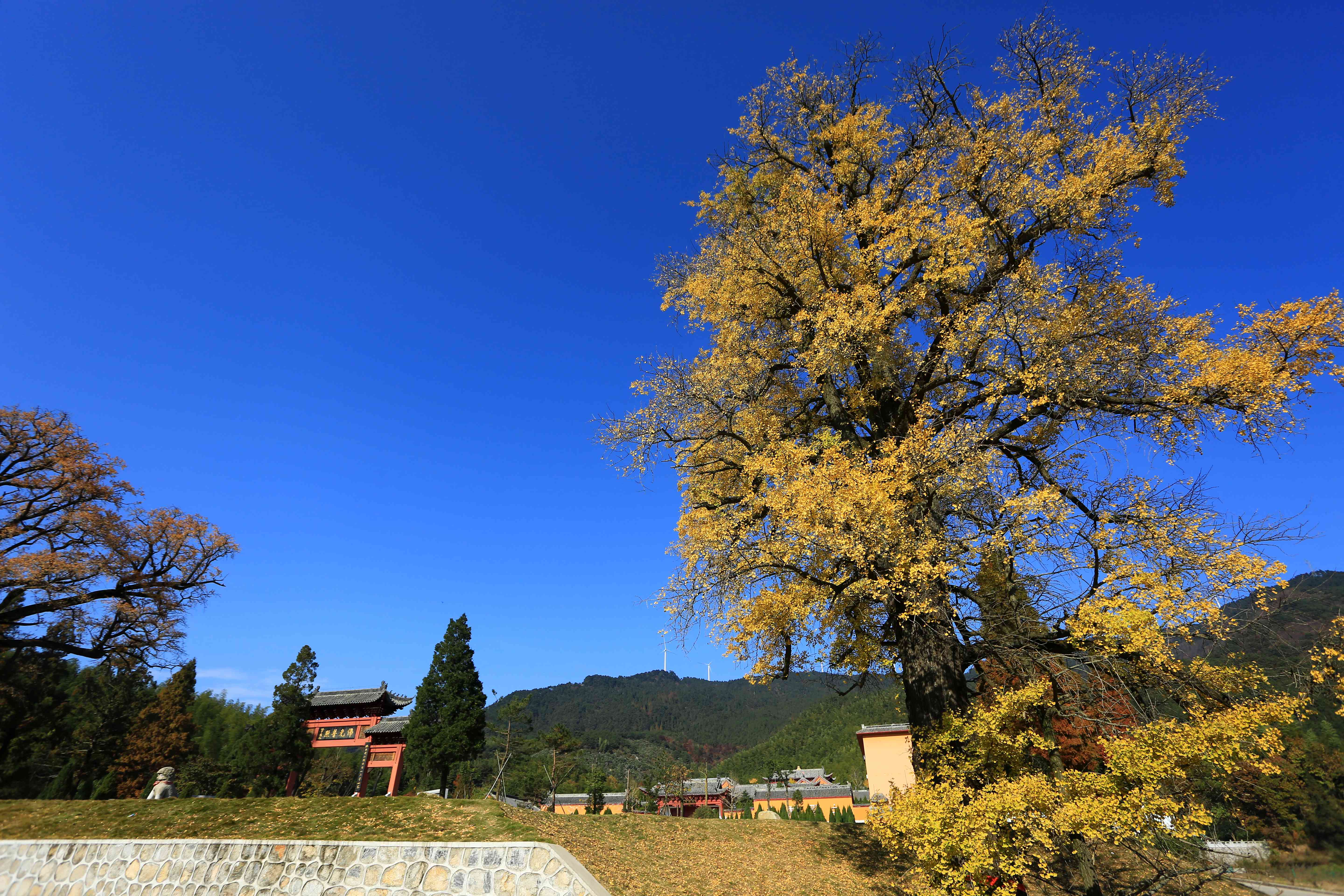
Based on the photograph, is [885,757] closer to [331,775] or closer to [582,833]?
[582,833]

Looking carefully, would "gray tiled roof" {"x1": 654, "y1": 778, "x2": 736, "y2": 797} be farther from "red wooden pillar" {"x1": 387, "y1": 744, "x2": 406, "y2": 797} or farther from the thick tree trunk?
the thick tree trunk

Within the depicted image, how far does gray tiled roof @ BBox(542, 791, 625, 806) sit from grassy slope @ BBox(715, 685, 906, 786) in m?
20.5

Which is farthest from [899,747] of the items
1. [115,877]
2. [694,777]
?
[694,777]

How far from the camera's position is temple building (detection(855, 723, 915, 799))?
2655 cm

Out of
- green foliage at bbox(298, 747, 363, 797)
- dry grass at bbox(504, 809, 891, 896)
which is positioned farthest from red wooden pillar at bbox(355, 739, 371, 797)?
dry grass at bbox(504, 809, 891, 896)

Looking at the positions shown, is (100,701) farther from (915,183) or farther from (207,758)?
(915,183)

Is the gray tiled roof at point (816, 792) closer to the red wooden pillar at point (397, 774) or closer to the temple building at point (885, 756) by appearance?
the temple building at point (885, 756)

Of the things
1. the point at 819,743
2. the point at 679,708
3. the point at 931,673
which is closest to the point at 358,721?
the point at 931,673

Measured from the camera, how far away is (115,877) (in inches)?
383

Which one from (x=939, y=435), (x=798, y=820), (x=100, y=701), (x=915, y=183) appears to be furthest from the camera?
(x=100, y=701)

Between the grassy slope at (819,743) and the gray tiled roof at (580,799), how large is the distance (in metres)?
20.5

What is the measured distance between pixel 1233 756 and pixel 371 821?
13.4 m

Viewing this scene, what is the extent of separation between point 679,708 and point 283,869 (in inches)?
6083

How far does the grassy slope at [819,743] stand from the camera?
5650cm
